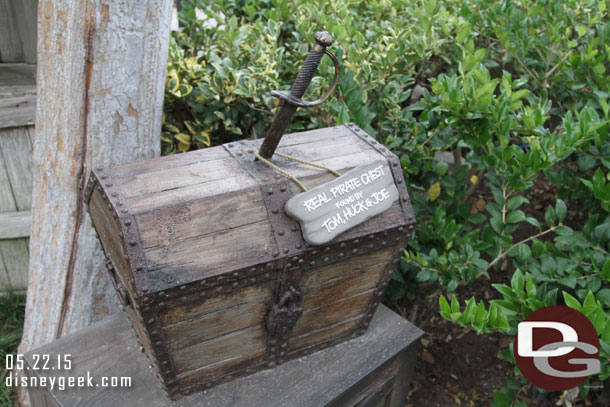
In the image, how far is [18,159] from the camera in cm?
281

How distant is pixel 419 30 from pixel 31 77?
2107 millimetres

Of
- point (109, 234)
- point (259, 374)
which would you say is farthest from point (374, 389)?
point (109, 234)

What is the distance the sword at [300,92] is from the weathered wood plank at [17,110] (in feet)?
5.43

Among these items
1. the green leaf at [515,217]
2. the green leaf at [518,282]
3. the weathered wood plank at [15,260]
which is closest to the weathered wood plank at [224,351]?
the green leaf at [518,282]

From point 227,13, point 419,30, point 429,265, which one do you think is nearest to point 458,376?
point 429,265

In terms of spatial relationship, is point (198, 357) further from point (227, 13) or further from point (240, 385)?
point (227, 13)

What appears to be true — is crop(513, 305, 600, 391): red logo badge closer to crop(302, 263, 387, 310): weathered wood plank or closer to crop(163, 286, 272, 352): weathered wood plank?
crop(302, 263, 387, 310): weathered wood plank

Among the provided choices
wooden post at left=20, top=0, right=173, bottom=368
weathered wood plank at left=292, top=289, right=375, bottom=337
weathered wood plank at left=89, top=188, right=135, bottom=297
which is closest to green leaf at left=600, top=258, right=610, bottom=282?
weathered wood plank at left=292, top=289, right=375, bottom=337

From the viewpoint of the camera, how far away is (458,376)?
2.72m

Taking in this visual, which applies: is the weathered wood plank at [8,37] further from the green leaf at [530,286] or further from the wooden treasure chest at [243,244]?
the green leaf at [530,286]

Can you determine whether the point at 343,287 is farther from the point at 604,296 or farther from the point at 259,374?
the point at 604,296

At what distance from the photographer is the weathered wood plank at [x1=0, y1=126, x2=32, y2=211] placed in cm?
276

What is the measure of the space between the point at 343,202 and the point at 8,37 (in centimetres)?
225

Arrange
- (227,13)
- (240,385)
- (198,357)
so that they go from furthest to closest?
(227,13) < (240,385) < (198,357)
